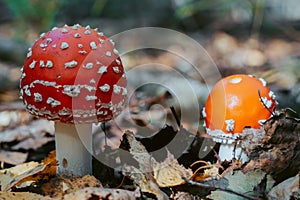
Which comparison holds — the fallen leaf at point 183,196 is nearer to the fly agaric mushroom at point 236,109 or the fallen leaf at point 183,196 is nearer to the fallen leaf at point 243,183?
the fallen leaf at point 243,183

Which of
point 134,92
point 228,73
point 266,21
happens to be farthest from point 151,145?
point 266,21

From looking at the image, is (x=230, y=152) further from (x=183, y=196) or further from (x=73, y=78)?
(x=73, y=78)

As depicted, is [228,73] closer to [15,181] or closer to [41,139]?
[41,139]

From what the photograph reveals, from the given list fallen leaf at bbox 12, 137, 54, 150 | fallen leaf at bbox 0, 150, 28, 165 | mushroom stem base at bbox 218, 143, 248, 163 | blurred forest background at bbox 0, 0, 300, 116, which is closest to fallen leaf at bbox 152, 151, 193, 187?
mushroom stem base at bbox 218, 143, 248, 163

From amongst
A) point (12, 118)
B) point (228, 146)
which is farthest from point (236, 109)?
point (12, 118)

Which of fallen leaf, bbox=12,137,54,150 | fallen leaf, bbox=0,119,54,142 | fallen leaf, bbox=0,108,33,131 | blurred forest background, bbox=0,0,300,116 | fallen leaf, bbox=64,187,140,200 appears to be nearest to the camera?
fallen leaf, bbox=64,187,140,200

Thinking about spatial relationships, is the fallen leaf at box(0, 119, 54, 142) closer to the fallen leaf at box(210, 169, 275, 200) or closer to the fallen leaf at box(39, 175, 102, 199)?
→ the fallen leaf at box(39, 175, 102, 199)

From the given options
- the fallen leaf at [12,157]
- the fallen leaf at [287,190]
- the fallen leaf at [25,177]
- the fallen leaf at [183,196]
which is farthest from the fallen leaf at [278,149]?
the fallen leaf at [12,157]
